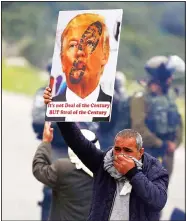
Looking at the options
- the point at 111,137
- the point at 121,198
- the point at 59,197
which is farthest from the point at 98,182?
the point at 111,137

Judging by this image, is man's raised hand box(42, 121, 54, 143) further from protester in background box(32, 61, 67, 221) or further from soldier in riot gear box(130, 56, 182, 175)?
soldier in riot gear box(130, 56, 182, 175)

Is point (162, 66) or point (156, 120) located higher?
point (162, 66)

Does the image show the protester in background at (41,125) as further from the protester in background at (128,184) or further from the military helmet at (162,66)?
the protester in background at (128,184)

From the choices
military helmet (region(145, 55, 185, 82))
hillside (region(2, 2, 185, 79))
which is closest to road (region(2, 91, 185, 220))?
hillside (region(2, 2, 185, 79))

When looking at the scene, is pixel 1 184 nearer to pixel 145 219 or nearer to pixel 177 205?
pixel 177 205

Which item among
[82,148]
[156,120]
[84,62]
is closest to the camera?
[82,148]

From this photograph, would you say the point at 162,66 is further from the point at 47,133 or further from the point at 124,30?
the point at 47,133

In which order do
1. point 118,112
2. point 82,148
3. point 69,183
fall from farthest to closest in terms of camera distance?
point 118,112, point 69,183, point 82,148

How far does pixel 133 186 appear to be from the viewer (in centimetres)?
369

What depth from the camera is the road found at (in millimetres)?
7359

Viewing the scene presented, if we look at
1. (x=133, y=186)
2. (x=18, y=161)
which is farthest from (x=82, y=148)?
(x=18, y=161)

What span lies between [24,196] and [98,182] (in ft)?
11.9

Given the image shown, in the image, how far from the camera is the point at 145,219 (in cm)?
381

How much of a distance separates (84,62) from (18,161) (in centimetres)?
341
